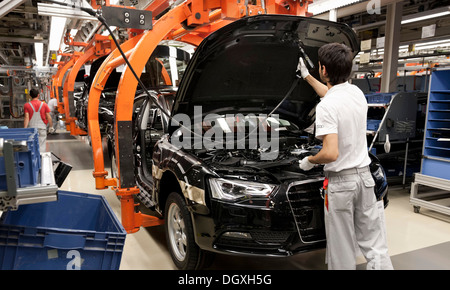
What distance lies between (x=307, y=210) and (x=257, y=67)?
158 cm

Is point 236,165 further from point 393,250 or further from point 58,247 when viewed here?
point 393,250

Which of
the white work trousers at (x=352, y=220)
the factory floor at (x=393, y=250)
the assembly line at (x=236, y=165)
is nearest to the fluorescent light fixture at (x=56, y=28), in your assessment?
the assembly line at (x=236, y=165)

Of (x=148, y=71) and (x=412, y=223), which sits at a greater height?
(x=148, y=71)

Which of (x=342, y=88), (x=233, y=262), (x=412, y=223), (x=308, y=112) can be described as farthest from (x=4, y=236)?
(x=412, y=223)

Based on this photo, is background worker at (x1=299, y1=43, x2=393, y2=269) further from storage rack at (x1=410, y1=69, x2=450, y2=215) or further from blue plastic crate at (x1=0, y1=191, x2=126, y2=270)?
storage rack at (x1=410, y1=69, x2=450, y2=215)

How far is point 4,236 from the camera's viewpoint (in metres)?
1.78

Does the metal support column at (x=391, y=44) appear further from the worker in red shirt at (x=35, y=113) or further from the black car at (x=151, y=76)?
the worker in red shirt at (x=35, y=113)

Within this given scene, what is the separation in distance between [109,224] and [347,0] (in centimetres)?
464

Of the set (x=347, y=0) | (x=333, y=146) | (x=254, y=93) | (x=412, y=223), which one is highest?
(x=347, y=0)

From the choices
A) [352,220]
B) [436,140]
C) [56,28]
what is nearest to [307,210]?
[352,220]

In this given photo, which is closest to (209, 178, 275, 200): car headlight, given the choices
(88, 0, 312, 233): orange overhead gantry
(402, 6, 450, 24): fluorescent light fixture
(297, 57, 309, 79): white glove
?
(297, 57, 309, 79): white glove

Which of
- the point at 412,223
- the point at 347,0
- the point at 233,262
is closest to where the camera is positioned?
the point at 233,262

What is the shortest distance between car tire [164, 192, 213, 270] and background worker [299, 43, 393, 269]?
101cm

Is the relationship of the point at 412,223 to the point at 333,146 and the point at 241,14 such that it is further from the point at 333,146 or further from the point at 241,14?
the point at 241,14
